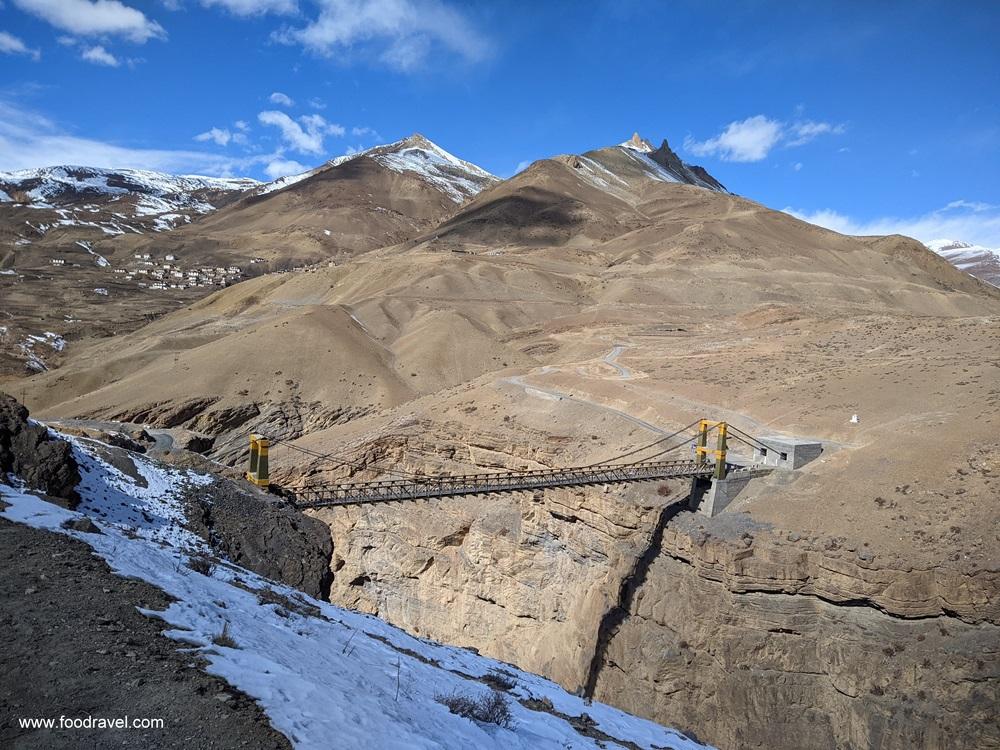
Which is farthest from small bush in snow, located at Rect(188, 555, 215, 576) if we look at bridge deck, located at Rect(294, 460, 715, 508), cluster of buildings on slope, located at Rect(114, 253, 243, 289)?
cluster of buildings on slope, located at Rect(114, 253, 243, 289)

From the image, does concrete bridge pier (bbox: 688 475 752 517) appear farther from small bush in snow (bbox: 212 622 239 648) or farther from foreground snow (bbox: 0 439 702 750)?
small bush in snow (bbox: 212 622 239 648)

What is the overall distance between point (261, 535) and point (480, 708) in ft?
30.7

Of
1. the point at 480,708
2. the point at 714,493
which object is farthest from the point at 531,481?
the point at 480,708

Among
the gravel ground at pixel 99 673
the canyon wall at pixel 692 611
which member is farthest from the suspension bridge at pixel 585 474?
the gravel ground at pixel 99 673

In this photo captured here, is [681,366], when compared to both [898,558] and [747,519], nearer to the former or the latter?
[747,519]

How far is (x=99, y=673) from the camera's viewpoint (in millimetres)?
5332

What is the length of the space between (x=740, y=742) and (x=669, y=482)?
7024 millimetres

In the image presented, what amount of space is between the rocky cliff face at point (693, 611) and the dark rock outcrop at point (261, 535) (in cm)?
757

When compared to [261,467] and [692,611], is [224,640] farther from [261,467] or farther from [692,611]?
[692,611]

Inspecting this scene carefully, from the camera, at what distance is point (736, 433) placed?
2322 centimetres

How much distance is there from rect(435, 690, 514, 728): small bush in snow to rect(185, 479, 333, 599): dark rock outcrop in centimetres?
736

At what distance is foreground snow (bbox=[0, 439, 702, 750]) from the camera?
5.73 meters

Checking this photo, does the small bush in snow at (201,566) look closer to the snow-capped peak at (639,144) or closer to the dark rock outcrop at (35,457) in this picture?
the dark rock outcrop at (35,457)

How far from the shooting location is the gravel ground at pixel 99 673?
4.71 m
